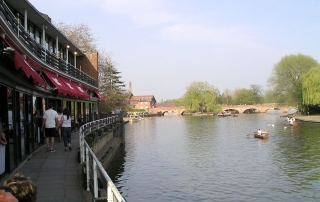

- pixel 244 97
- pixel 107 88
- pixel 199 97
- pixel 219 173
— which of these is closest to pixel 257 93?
pixel 244 97

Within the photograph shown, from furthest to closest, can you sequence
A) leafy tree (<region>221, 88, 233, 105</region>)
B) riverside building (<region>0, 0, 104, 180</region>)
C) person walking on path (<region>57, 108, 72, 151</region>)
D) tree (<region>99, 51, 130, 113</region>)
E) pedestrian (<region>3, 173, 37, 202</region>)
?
leafy tree (<region>221, 88, 233, 105</region>), tree (<region>99, 51, 130, 113</region>), person walking on path (<region>57, 108, 72, 151</region>), riverside building (<region>0, 0, 104, 180</region>), pedestrian (<region>3, 173, 37, 202</region>)

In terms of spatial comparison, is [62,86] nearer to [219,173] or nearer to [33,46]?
[33,46]

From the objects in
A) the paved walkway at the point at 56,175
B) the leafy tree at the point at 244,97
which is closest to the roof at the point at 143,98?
the leafy tree at the point at 244,97

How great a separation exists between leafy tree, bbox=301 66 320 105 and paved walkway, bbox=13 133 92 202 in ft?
186

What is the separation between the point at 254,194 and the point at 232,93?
424 ft

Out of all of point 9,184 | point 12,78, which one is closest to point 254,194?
point 12,78

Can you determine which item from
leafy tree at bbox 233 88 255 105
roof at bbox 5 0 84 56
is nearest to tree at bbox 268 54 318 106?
roof at bbox 5 0 84 56

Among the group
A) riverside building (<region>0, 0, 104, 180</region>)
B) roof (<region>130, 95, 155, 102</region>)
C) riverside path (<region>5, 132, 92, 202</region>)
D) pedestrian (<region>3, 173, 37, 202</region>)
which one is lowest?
riverside path (<region>5, 132, 92, 202</region>)

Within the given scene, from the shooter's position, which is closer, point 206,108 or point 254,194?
point 254,194

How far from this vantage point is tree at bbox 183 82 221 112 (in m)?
107

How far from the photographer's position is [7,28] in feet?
32.0

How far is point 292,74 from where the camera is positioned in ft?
232

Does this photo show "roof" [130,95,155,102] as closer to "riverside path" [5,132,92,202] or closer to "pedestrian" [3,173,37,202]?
"riverside path" [5,132,92,202]

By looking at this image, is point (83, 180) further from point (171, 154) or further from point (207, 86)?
point (207, 86)
